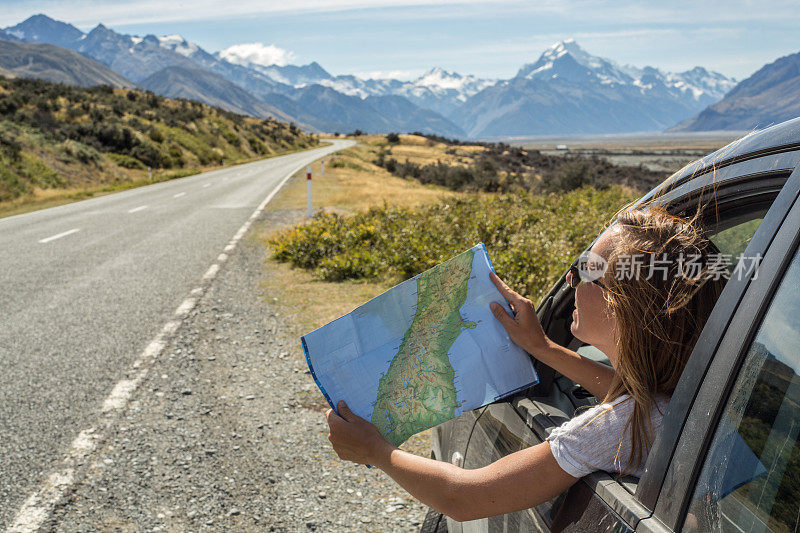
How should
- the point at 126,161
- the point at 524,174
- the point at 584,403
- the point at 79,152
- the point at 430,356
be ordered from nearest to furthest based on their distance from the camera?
1. the point at 430,356
2. the point at 584,403
3. the point at 79,152
4. the point at 126,161
5. the point at 524,174

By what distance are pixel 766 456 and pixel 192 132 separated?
180ft

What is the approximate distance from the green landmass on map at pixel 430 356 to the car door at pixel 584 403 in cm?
27

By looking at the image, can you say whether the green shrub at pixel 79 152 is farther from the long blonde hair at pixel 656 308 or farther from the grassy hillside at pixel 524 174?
the long blonde hair at pixel 656 308

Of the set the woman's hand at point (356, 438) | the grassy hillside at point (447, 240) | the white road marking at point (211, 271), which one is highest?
the woman's hand at point (356, 438)

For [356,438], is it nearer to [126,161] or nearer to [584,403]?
[584,403]

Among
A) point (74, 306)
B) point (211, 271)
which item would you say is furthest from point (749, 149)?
point (211, 271)

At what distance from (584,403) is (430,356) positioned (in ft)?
2.17

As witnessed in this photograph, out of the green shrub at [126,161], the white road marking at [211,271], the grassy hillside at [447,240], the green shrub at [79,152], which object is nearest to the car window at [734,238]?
the grassy hillside at [447,240]

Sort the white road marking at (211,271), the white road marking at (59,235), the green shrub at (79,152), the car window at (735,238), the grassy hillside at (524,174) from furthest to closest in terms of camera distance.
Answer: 1. the green shrub at (79,152)
2. the grassy hillside at (524,174)
3. the white road marking at (59,235)
4. the white road marking at (211,271)
5. the car window at (735,238)

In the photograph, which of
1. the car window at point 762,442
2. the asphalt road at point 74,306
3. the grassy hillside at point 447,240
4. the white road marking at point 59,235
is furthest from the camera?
the white road marking at point 59,235

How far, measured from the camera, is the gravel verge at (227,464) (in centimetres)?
310

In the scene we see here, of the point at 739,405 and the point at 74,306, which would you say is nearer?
the point at 739,405

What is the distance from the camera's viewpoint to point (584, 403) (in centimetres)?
200

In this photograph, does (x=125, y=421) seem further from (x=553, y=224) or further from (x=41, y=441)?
(x=553, y=224)
